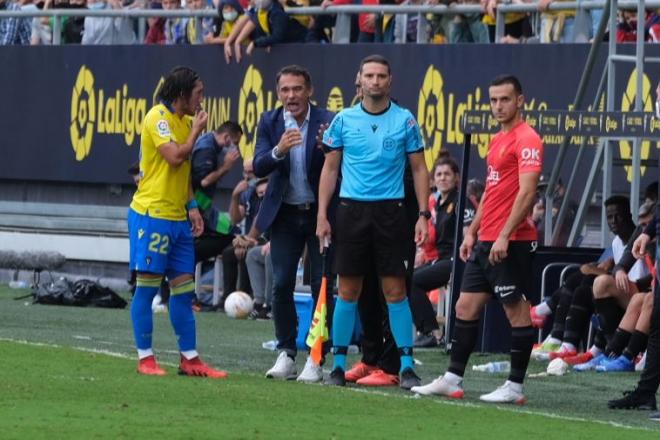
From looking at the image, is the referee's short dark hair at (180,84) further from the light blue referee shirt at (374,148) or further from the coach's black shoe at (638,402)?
the coach's black shoe at (638,402)

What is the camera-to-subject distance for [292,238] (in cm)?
1255

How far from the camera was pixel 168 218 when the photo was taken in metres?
12.0

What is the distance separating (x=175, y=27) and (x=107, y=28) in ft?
4.32

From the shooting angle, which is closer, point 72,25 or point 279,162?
point 279,162

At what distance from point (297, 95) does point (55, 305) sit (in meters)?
8.66

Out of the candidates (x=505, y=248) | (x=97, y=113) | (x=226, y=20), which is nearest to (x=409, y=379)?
(x=505, y=248)

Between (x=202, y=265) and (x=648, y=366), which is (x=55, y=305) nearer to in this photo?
(x=202, y=265)

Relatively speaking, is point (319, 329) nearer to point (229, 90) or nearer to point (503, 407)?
point (503, 407)

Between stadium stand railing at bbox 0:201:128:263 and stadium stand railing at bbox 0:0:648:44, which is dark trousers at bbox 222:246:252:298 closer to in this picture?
stadium stand railing at bbox 0:0:648:44

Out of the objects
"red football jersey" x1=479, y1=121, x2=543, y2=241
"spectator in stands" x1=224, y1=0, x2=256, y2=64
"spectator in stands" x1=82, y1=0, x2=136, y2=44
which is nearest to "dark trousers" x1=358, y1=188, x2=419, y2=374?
"red football jersey" x1=479, y1=121, x2=543, y2=241

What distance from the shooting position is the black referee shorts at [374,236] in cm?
1173

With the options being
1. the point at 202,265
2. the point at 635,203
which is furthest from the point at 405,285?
the point at 202,265

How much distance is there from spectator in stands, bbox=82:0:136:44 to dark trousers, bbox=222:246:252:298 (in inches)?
191

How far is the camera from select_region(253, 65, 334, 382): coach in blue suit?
1241 centimetres
